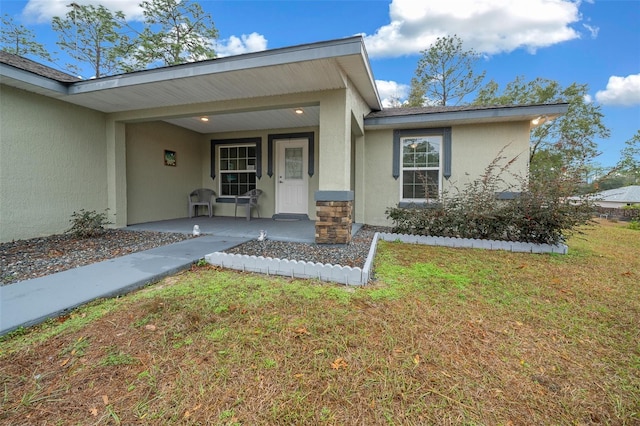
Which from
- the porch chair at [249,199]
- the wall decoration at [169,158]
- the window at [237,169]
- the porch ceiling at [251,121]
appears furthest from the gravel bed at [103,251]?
the window at [237,169]

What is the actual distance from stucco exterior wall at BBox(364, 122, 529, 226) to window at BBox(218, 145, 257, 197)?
3385mm

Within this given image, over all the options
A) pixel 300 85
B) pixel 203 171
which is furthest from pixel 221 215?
pixel 300 85

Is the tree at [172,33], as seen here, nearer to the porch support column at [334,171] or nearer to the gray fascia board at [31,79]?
the gray fascia board at [31,79]

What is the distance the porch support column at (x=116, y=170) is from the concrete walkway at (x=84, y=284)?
268cm

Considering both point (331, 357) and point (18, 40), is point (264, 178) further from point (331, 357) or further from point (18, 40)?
point (18, 40)

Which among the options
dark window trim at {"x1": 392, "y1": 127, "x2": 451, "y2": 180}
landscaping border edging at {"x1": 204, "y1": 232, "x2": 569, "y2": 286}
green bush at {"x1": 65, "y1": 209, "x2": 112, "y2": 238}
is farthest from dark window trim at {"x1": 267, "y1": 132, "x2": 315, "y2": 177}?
green bush at {"x1": 65, "y1": 209, "x2": 112, "y2": 238}

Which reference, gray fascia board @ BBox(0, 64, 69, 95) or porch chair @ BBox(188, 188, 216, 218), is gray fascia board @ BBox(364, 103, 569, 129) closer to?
porch chair @ BBox(188, 188, 216, 218)

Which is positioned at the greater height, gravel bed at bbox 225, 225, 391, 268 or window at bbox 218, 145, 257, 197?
window at bbox 218, 145, 257, 197

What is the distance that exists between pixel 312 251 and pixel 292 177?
385cm

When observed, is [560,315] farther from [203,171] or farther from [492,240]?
[203,171]

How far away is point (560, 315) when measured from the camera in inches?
87.3

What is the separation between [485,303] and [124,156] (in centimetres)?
702

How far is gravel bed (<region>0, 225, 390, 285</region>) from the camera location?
3117 millimetres

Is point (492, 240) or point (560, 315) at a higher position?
point (492, 240)
